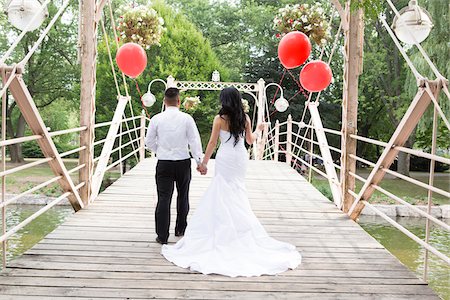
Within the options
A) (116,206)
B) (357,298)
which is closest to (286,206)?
(116,206)

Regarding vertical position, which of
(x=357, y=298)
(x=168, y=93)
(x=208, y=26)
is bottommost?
(x=357, y=298)

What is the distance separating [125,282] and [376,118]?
951 inches

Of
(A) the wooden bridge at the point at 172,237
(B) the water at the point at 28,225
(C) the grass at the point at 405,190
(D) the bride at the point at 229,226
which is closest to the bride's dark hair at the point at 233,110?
(D) the bride at the point at 229,226

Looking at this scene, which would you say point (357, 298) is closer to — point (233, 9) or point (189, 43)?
point (189, 43)

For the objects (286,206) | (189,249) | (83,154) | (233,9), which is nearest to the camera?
(189,249)

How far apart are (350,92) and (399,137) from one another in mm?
1395

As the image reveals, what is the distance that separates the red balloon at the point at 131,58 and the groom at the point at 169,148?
3030 mm

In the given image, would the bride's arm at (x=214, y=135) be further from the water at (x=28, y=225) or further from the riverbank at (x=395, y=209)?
the riverbank at (x=395, y=209)

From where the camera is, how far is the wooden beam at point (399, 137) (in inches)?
155

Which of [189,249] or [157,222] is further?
[157,222]

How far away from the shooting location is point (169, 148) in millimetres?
4273

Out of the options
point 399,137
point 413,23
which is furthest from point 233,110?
point 413,23

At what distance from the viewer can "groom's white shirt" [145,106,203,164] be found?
14.0 ft

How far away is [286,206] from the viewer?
6.10 meters
